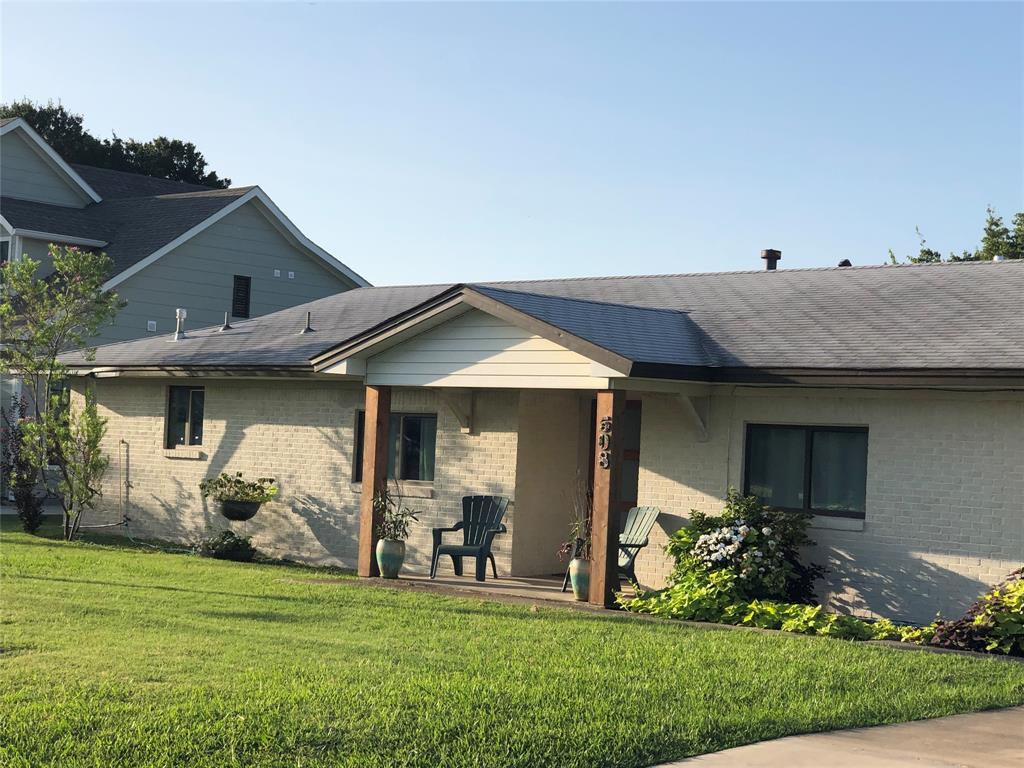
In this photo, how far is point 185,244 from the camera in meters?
29.0

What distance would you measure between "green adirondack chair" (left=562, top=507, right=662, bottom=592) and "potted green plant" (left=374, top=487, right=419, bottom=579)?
209 centimetres

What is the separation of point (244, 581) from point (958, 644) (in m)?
8.08

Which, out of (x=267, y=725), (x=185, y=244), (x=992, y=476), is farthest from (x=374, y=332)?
(x=185, y=244)

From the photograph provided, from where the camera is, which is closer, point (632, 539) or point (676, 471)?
point (632, 539)

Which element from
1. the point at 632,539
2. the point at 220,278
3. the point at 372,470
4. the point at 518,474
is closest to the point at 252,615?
the point at 372,470

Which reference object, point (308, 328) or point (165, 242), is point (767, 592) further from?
point (165, 242)

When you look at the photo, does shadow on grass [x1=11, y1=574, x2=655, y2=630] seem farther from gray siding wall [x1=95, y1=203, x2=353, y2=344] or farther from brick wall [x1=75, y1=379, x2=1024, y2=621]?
gray siding wall [x1=95, y1=203, x2=353, y2=344]

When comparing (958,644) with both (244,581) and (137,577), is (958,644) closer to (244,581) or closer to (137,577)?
(244,581)

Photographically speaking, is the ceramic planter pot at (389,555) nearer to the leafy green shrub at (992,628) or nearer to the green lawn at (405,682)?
the green lawn at (405,682)

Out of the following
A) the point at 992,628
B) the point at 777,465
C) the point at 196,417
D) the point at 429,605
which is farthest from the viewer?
the point at 196,417

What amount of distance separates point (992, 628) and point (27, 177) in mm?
24780

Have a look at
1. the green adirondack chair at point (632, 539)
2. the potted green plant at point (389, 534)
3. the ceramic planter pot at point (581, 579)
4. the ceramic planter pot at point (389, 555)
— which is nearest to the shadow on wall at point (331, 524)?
the potted green plant at point (389, 534)

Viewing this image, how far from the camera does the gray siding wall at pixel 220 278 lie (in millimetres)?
28188

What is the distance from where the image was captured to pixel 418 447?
18.0 m
